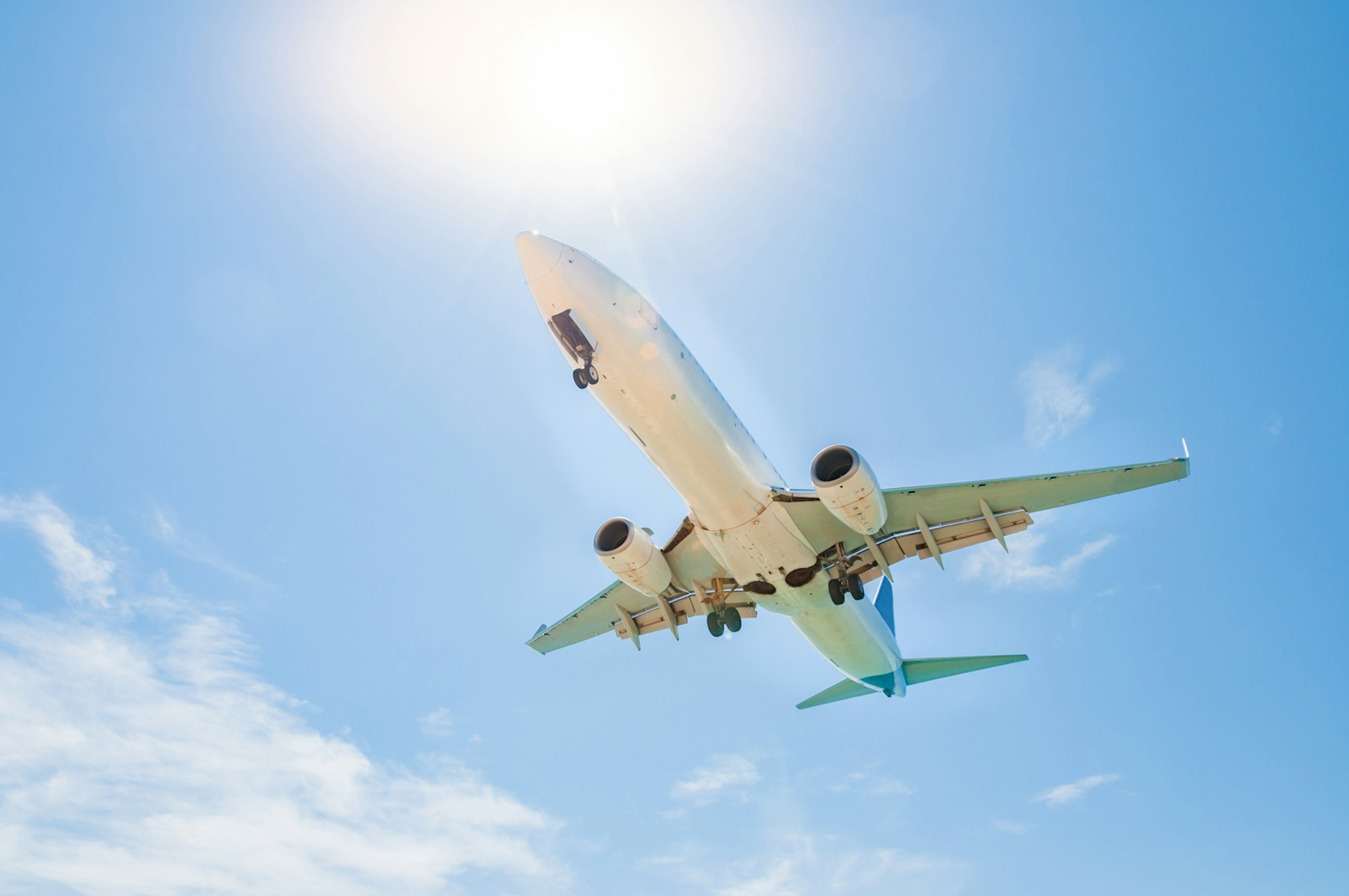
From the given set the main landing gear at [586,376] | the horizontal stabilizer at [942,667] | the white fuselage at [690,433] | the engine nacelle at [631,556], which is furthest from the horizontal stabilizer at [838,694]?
the main landing gear at [586,376]

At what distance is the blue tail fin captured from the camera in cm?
2664

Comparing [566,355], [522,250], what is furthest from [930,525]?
[522,250]

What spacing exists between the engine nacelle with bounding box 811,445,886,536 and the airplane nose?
743 cm

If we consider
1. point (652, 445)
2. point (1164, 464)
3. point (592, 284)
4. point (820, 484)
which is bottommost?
point (1164, 464)

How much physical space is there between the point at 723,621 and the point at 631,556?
3.97 m

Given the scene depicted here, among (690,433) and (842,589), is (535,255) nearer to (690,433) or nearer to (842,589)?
(690,433)

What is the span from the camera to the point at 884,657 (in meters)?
23.8

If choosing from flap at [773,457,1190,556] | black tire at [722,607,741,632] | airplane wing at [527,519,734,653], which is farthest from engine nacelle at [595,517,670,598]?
flap at [773,457,1190,556]

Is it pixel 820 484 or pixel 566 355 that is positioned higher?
pixel 566 355

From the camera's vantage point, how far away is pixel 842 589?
19812 millimetres

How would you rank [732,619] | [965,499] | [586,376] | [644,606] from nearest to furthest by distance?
[586,376] → [965,499] → [732,619] → [644,606]

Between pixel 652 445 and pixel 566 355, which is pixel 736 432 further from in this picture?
pixel 566 355

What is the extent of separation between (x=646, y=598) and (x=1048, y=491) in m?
11.7

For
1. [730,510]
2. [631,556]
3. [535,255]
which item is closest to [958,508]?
[730,510]
